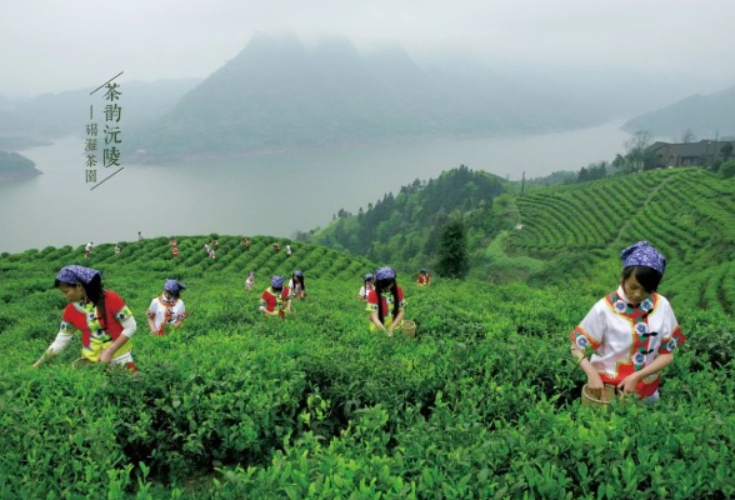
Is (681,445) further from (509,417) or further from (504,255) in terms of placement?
(504,255)

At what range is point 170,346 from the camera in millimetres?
6902

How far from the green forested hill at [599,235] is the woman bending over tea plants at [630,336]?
29.5m

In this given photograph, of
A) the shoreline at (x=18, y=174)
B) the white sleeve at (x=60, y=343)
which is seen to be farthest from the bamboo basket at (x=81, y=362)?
the shoreline at (x=18, y=174)

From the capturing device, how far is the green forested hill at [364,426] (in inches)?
111

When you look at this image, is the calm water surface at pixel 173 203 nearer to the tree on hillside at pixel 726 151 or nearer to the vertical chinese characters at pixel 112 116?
the vertical chinese characters at pixel 112 116

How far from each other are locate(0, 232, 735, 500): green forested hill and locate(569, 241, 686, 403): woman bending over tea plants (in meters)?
0.29

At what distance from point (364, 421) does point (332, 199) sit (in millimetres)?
151424


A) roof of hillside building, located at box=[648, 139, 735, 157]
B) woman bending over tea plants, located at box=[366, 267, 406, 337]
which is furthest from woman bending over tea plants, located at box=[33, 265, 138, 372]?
roof of hillside building, located at box=[648, 139, 735, 157]

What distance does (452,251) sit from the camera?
123 ft

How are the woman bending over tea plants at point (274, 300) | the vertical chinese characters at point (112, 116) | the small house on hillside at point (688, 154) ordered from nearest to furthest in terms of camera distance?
the woman bending over tea plants at point (274, 300)
the vertical chinese characters at point (112, 116)
the small house on hillside at point (688, 154)

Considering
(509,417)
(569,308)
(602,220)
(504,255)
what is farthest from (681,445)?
(602,220)

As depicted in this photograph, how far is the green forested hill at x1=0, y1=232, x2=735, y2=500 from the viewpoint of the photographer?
283cm

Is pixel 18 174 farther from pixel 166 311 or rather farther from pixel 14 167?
pixel 166 311

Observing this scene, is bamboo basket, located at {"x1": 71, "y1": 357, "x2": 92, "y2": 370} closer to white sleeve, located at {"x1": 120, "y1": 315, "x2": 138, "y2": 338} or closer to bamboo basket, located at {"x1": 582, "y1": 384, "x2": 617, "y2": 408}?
white sleeve, located at {"x1": 120, "y1": 315, "x2": 138, "y2": 338}
